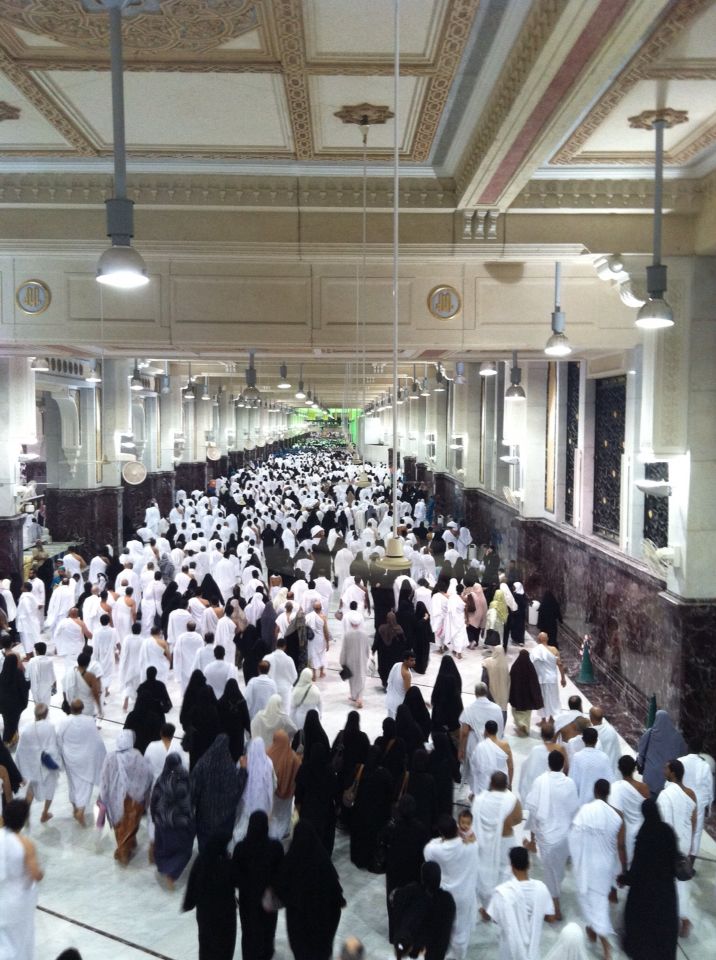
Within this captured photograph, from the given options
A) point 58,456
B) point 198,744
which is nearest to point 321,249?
point 198,744

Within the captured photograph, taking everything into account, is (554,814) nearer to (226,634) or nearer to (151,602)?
(226,634)

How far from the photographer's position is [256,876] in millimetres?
4488

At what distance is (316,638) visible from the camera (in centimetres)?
995

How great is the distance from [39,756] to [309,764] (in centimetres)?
223

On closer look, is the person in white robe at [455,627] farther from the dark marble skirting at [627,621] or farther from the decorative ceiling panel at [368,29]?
the decorative ceiling panel at [368,29]

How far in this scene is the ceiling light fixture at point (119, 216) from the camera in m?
3.52

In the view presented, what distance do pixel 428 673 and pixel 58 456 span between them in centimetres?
1313

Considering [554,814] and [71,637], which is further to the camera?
[71,637]

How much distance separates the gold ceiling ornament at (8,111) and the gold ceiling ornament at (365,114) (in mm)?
2249

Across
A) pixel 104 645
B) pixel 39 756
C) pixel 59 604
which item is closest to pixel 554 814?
pixel 39 756

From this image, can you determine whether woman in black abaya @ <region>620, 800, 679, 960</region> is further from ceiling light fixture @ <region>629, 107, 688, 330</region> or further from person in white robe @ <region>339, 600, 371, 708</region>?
person in white robe @ <region>339, 600, 371, 708</region>

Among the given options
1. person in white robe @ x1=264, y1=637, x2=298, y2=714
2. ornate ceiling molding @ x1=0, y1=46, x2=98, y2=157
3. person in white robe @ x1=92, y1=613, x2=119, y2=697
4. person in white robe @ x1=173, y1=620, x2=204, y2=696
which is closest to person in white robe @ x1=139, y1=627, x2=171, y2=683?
person in white robe @ x1=173, y1=620, x2=204, y2=696

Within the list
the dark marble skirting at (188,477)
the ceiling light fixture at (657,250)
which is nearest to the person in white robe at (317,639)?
the ceiling light fixture at (657,250)

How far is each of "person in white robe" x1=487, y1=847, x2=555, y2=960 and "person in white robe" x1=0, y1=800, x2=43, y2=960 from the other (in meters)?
2.54
